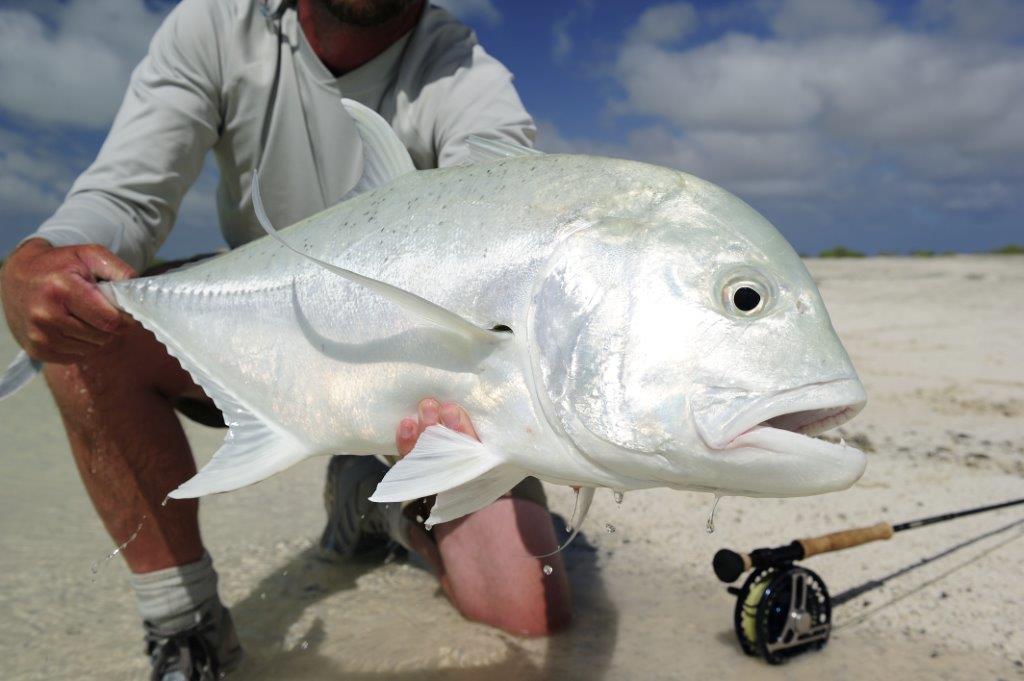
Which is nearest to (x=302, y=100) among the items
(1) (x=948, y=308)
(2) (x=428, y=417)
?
(2) (x=428, y=417)

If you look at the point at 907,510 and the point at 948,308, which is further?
the point at 948,308

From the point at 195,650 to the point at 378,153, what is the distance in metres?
1.35

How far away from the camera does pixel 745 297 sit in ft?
3.48

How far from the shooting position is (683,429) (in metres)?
1.03

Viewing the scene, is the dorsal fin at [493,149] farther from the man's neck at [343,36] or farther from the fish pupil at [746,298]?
the man's neck at [343,36]

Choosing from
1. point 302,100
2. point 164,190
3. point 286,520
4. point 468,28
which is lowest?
point 286,520

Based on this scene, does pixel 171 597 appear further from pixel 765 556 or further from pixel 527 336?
pixel 765 556

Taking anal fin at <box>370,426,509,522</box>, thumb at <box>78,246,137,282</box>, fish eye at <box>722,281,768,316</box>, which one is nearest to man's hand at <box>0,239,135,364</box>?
thumb at <box>78,246,137,282</box>

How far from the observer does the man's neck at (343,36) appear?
227 cm

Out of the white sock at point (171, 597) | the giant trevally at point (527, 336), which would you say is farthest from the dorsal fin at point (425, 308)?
the white sock at point (171, 597)

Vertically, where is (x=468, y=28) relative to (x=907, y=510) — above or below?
above

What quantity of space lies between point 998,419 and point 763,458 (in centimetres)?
307

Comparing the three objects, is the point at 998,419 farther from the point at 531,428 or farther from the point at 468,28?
the point at 531,428

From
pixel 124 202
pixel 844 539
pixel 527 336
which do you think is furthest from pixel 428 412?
pixel 844 539
